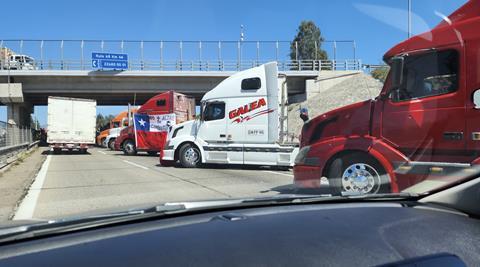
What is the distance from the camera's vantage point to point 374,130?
7.27 m

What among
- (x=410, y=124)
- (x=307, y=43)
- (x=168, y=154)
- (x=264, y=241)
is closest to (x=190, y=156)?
(x=168, y=154)

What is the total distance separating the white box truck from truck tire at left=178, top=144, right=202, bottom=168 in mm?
14730

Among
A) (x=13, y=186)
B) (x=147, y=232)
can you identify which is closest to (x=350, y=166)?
(x=147, y=232)

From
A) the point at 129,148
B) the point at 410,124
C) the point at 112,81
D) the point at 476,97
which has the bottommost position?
the point at 129,148

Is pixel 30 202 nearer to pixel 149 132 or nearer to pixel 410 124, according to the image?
pixel 410 124

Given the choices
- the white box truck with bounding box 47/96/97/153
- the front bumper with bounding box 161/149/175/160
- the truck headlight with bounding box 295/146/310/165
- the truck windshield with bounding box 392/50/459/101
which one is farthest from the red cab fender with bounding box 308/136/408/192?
the white box truck with bounding box 47/96/97/153

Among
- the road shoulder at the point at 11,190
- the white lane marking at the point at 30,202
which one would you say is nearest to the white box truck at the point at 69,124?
the road shoulder at the point at 11,190

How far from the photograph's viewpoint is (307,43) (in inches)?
138

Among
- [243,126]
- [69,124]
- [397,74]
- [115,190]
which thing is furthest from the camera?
[69,124]

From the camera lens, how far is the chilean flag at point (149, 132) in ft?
77.8

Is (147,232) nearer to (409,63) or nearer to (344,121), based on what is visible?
(409,63)

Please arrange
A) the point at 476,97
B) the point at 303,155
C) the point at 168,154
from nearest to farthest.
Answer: the point at 476,97, the point at 303,155, the point at 168,154

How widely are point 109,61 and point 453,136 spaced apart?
41.9 m

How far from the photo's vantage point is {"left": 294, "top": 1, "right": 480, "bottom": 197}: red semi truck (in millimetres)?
5719
